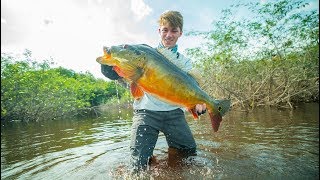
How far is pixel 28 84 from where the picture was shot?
23.4 meters

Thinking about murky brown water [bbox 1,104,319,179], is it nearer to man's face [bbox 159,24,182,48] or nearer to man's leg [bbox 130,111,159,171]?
man's leg [bbox 130,111,159,171]

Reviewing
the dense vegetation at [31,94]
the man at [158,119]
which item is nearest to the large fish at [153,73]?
the man at [158,119]

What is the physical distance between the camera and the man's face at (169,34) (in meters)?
4.26

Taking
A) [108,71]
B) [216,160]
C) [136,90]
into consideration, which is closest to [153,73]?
[136,90]

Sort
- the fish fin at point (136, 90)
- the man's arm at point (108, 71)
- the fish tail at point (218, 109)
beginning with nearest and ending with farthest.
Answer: the fish fin at point (136, 90) < the fish tail at point (218, 109) < the man's arm at point (108, 71)

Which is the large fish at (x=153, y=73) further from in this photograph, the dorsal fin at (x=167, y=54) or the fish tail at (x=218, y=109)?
the fish tail at (x=218, y=109)

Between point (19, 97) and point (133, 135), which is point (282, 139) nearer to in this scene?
point (133, 135)

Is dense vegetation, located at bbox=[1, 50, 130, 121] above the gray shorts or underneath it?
above

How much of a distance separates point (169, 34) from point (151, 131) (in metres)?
1.49

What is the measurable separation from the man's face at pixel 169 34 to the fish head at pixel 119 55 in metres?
1.61

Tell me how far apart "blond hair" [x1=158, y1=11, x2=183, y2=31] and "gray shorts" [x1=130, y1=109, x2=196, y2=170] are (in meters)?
1.34

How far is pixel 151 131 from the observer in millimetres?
4367

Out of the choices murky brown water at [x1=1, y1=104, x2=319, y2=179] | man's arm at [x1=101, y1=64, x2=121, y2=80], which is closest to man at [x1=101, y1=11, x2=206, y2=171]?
murky brown water at [x1=1, y1=104, x2=319, y2=179]

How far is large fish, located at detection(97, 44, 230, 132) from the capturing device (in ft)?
8.96
